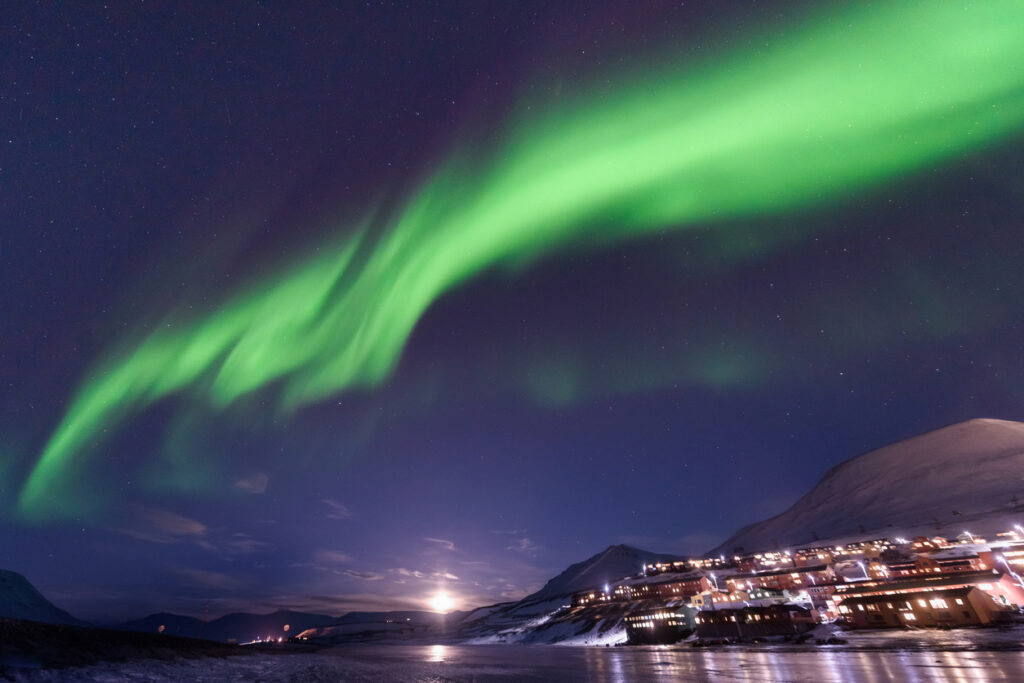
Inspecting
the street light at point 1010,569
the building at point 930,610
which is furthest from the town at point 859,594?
the street light at point 1010,569

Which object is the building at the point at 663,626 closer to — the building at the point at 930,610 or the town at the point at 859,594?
the town at the point at 859,594

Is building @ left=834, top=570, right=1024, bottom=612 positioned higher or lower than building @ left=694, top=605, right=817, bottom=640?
higher

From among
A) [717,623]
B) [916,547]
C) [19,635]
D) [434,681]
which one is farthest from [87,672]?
[916,547]

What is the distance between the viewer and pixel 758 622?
110 metres

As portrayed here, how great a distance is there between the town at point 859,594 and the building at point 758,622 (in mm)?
202

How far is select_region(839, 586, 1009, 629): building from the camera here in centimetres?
8450

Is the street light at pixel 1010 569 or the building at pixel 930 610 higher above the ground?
the street light at pixel 1010 569

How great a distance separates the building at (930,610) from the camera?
84.5 meters

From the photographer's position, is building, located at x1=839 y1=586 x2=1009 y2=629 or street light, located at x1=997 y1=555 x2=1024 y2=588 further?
street light, located at x1=997 y1=555 x2=1024 y2=588

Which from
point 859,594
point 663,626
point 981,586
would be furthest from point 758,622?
point 663,626

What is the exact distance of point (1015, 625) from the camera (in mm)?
Result: 78750

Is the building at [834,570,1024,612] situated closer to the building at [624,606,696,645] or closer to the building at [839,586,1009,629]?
the building at [839,586,1009,629]

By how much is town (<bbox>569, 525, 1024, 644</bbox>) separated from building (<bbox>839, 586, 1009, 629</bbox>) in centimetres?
15

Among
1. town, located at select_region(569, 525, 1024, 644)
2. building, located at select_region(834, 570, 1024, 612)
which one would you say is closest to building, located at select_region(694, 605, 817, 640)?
A: town, located at select_region(569, 525, 1024, 644)
